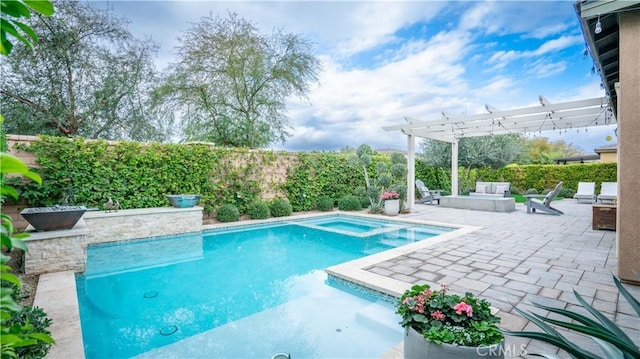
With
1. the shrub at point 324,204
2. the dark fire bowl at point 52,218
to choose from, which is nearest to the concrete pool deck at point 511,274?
the dark fire bowl at point 52,218

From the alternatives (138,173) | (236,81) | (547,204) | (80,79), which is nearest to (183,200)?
(138,173)

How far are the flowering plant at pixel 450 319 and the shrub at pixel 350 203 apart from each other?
9810 mm

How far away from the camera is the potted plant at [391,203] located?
427 inches

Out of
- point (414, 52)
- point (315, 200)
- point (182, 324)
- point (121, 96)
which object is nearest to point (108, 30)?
point (121, 96)

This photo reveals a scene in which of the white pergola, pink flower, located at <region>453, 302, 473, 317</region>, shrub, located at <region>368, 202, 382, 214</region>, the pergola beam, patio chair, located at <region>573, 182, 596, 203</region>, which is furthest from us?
patio chair, located at <region>573, 182, 596, 203</region>

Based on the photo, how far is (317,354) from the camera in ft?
9.83

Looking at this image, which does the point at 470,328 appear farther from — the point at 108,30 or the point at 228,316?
the point at 108,30

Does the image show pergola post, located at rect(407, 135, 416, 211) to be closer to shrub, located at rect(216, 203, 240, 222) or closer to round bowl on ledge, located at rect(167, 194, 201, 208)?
shrub, located at rect(216, 203, 240, 222)

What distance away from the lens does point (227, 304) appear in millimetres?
4141

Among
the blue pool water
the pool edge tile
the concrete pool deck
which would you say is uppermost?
the concrete pool deck

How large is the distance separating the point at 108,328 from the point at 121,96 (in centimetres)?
996

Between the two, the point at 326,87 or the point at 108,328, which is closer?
the point at 108,328

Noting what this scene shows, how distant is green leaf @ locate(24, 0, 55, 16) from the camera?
0.86 m

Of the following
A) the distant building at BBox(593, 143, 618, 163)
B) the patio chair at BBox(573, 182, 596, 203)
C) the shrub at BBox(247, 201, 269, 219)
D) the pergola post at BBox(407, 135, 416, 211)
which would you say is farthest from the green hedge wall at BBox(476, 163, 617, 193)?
the shrub at BBox(247, 201, 269, 219)
